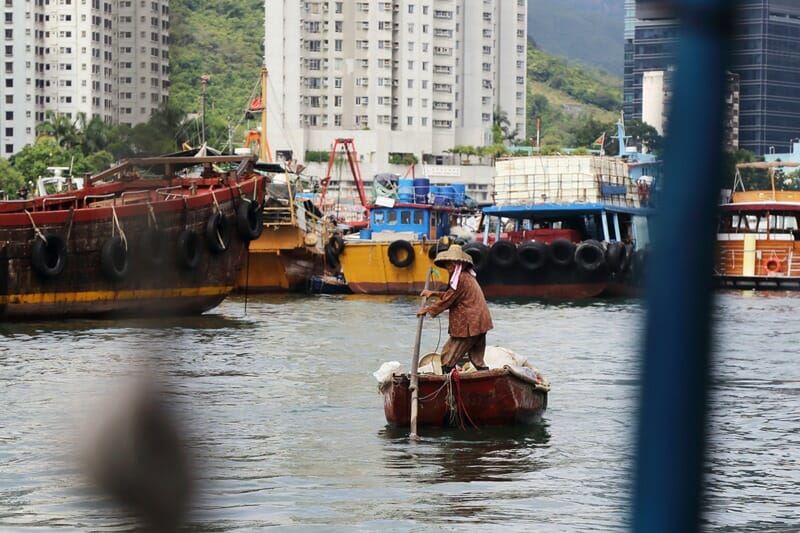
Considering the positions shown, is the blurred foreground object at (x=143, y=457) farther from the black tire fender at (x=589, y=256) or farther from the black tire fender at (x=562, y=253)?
the black tire fender at (x=562, y=253)

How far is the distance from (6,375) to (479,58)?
9669 cm

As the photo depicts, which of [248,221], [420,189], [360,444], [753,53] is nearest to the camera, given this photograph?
[753,53]

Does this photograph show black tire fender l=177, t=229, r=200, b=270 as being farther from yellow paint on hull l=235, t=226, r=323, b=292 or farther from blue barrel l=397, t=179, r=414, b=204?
blue barrel l=397, t=179, r=414, b=204

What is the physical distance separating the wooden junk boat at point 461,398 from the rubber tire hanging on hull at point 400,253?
26.4m

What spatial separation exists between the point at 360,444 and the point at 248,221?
1693 cm

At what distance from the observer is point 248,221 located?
95.2ft

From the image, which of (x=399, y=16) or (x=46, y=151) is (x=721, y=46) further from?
(x=399, y=16)

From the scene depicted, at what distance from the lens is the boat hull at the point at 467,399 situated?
13.0 metres

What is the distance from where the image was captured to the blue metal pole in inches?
43.8

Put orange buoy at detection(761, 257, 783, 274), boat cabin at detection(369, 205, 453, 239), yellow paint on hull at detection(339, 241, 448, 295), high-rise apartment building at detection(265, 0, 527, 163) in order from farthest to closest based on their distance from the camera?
high-rise apartment building at detection(265, 0, 527, 163)
orange buoy at detection(761, 257, 783, 274)
boat cabin at detection(369, 205, 453, 239)
yellow paint on hull at detection(339, 241, 448, 295)

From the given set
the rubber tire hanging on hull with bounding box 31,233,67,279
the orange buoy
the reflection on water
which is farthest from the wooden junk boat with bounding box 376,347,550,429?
the orange buoy

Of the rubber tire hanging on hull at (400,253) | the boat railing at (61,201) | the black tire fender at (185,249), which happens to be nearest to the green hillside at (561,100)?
the rubber tire hanging on hull at (400,253)

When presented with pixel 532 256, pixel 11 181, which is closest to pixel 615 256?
pixel 532 256

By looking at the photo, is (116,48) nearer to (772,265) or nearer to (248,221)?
(248,221)
